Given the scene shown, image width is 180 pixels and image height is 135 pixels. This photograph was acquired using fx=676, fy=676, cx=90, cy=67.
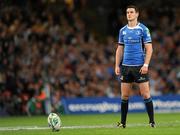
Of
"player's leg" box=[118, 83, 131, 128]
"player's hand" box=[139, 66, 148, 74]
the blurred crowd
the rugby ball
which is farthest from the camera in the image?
the blurred crowd

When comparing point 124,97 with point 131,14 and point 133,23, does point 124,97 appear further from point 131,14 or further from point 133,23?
point 131,14

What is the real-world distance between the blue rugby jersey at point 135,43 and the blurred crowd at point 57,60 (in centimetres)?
1112

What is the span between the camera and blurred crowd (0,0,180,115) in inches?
1048

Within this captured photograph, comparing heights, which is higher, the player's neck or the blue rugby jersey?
the player's neck

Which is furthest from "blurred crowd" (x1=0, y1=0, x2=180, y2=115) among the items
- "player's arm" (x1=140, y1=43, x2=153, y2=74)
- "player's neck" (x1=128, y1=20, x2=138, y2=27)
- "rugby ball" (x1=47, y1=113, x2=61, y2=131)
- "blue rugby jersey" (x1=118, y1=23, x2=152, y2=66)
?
"player's arm" (x1=140, y1=43, x2=153, y2=74)

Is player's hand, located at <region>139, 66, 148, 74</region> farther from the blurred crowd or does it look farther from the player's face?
the blurred crowd

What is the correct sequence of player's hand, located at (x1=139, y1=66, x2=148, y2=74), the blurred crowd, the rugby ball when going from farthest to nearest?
the blurred crowd < player's hand, located at (x1=139, y1=66, x2=148, y2=74) < the rugby ball

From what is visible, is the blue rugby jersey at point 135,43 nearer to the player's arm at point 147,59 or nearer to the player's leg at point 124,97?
the player's arm at point 147,59

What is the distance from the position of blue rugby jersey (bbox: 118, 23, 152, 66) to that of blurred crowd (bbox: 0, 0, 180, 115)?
11118 millimetres

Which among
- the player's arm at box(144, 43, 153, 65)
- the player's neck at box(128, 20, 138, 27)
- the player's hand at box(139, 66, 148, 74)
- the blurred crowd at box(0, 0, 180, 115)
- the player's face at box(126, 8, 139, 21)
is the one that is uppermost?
the player's face at box(126, 8, 139, 21)

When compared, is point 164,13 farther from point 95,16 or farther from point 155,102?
point 155,102

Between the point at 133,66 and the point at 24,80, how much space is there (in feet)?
40.4

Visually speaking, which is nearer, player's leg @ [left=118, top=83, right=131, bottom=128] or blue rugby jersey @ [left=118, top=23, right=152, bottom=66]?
blue rugby jersey @ [left=118, top=23, right=152, bottom=66]

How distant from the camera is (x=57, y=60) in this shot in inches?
1137
